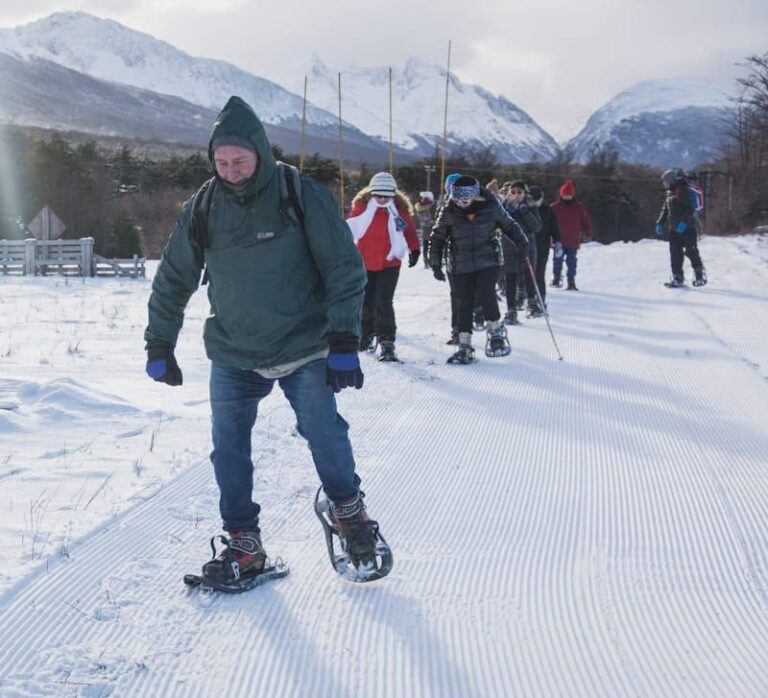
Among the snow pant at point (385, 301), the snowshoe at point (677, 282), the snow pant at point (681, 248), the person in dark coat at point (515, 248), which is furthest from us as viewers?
the snowshoe at point (677, 282)

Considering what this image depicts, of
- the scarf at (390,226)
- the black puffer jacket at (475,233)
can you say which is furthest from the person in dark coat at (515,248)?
the scarf at (390,226)

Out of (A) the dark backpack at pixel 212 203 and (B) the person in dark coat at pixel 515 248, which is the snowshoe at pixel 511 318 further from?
(A) the dark backpack at pixel 212 203

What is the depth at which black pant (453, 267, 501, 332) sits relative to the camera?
26.6 ft

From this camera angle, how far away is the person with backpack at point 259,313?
127 inches

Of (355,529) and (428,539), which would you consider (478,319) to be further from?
(355,529)

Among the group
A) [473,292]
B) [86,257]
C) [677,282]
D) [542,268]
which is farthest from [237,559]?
[86,257]

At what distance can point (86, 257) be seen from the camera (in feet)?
83.5

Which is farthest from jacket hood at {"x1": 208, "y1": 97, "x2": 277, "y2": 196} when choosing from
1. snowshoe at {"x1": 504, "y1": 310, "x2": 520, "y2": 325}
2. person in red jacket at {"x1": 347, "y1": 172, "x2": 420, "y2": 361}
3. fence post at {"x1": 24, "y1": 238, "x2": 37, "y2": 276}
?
fence post at {"x1": 24, "y1": 238, "x2": 37, "y2": 276}

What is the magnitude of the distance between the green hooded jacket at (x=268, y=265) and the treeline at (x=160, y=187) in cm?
3247

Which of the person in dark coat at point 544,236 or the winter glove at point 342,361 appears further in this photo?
the person in dark coat at point 544,236

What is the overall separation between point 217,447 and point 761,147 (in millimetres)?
53648

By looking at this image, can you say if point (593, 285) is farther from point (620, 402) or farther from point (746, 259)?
point (620, 402)

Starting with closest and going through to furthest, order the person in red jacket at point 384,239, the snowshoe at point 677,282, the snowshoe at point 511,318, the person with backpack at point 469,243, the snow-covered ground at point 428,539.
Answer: the snow-covered ground at point 428,539 < the person with backpack at point 469,243 < the person in red jacket at point 384,239 < the snowshoe at point 511,318 < the snowshoe at point 677,282

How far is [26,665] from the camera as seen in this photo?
109 inches
